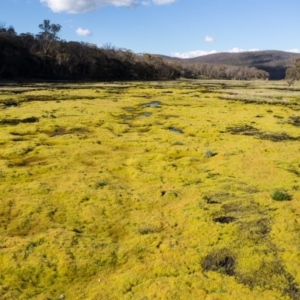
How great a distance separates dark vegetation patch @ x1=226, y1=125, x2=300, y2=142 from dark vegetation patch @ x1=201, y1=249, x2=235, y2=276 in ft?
73.0

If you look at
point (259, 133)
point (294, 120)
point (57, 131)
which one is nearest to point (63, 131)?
point (57, 131)

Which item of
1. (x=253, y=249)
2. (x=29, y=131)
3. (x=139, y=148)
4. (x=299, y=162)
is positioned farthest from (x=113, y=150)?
(x=253, y=249)

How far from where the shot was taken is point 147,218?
1673 centimetres

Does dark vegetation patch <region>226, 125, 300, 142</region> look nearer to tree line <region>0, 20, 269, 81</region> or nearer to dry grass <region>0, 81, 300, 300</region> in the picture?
dry grass <region>0, 81, 300, 300</region>

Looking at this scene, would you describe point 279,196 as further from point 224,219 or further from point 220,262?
point 220,262

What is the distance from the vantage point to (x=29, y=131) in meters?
35.2

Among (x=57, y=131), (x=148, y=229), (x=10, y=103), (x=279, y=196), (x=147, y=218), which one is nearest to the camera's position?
(x=148, y=229)

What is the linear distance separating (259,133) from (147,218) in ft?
77.8

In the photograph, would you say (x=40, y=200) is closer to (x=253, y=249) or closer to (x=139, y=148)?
(x=253, y=249)

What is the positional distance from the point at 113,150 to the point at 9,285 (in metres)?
17.9

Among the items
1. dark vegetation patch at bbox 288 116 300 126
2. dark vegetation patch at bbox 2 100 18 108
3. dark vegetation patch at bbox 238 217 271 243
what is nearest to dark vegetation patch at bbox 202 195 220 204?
dark vegetation patch at bbox 238 217 271 243

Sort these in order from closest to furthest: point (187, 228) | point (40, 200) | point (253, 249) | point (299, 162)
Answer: point (253, 249) < point (187, 228) < point (40, 200) < point (299, 162)

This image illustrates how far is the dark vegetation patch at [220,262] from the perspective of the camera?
502 inches

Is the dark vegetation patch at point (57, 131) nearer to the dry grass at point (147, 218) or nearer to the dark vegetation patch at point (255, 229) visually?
the dry grass at point (147, 218)
